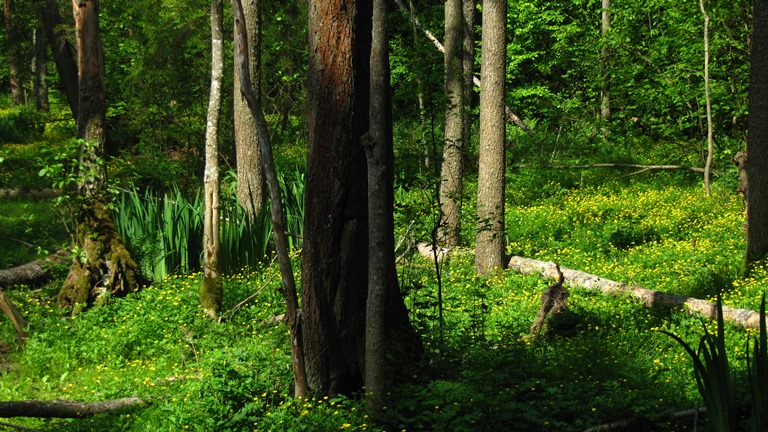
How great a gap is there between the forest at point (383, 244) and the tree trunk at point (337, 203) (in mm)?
17

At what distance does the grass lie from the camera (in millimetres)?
5023

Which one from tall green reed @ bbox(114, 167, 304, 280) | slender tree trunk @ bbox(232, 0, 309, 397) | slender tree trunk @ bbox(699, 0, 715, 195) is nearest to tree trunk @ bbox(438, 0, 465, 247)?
tall green reed @ bbox(114, 167, 304, 280)

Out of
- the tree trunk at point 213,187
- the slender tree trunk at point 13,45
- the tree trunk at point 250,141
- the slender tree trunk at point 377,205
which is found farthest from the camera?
the slender tree trunk at point 13,45

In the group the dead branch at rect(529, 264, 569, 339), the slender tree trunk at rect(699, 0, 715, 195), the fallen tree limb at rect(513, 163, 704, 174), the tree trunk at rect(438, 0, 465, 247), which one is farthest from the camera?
the fallen tree limb at rect(513, 163, 704, 174)

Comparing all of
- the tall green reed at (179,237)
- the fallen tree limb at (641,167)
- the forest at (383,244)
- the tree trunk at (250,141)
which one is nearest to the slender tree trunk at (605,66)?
the forest at (383,244)

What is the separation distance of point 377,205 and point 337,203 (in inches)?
20.7

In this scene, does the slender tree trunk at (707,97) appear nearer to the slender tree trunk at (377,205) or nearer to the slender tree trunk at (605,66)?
the slender tree trunk at (605,66)

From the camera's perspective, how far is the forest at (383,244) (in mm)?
5168

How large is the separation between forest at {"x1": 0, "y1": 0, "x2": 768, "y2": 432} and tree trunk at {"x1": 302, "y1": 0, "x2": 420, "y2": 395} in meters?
0.02

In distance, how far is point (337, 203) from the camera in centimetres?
540

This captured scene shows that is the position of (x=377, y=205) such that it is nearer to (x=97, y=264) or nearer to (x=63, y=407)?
(x=63, y=407)

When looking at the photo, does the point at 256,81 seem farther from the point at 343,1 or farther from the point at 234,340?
the point at 343,1

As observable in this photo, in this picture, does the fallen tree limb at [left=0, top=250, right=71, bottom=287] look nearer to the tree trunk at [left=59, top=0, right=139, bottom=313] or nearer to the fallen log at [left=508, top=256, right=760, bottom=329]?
the tree trunk at [left=59, top=0, right=139, bottom=313]

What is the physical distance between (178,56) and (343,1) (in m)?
12.2
